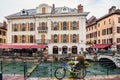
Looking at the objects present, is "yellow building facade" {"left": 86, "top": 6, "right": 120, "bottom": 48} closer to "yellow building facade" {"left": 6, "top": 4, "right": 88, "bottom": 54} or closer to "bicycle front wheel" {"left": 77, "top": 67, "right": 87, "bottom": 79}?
"yellow building facade" {"left": 6, "top": 4, "right": 88, "bottom": 54}

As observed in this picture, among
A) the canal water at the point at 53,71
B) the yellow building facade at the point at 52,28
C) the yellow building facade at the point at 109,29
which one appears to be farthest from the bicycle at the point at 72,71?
the yellow building facade at the point at 109,29

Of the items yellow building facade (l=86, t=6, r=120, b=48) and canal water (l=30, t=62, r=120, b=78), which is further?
yellow building facade (l=86, t=6, r=120, b=48)

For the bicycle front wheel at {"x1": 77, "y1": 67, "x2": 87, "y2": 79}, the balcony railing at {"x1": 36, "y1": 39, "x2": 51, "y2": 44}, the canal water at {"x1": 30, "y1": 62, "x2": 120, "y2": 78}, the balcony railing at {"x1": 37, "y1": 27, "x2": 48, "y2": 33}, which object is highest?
the balcony railing at {"x1": 37, "y1": 27, "x2": 48, "y2": 33}

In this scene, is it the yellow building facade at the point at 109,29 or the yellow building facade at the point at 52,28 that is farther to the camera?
the yellow building facade at the point at 52,28

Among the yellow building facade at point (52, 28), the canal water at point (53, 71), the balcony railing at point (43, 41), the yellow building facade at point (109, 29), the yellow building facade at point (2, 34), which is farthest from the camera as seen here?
the yellow building facade at point (2, 34)

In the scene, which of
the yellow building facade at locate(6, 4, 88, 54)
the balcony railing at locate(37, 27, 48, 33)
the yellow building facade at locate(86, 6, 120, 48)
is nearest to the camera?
the yellow building facade at locate(86, 6, 120, 48)

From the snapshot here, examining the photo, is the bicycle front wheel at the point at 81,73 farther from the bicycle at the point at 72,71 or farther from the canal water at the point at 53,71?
the canal water at the point at 53,71

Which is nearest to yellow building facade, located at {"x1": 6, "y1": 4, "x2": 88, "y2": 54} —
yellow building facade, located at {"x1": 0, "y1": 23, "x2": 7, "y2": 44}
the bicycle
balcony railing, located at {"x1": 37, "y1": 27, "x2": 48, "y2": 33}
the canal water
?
balcony railing, located at {"x1": 37, "y1": 27, "x2": 48, "y2": 33}

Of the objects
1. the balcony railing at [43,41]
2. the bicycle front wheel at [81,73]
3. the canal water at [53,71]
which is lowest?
the canal water at [53,71]

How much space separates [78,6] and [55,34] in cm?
801

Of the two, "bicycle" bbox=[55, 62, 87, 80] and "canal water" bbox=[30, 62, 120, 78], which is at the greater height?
"bicycle" bbox=[55, 62, 87, 80]

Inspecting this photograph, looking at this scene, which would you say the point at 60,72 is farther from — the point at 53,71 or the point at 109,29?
the point at 109,29

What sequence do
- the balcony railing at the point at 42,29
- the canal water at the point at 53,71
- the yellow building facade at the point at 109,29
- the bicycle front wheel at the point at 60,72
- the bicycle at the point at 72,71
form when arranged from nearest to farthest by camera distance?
the bicycle at the point at 72,71 < the bicycle front wheel at the point at 60,72 < the canal water at the point at 53,71 < the yellow building facade at the point at 109,29 < the balcony railing at the point at 42,29

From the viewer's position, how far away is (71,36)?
44.0 m
